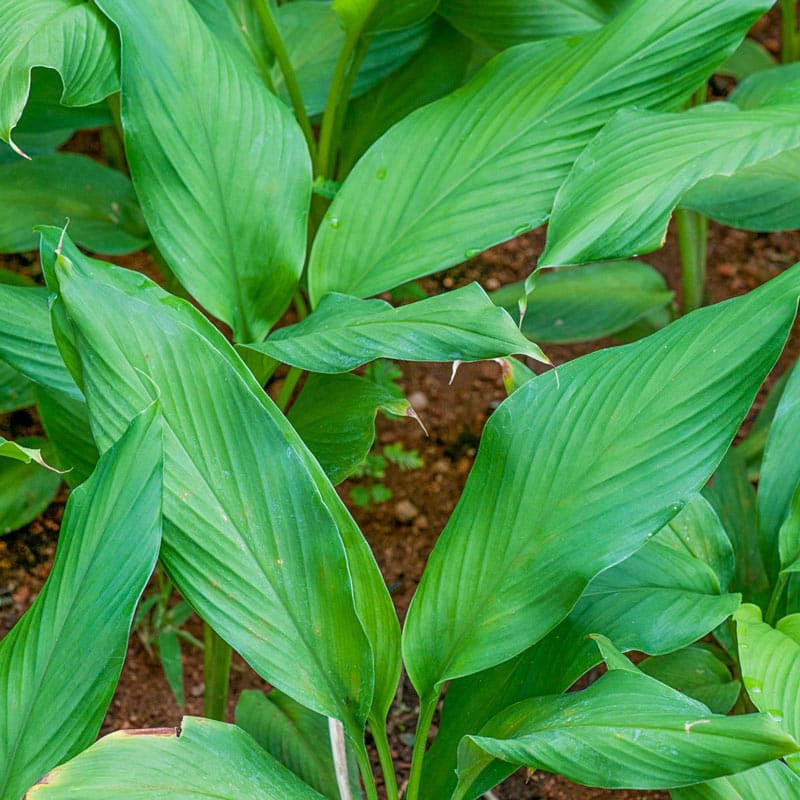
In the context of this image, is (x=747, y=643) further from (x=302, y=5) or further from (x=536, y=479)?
(x=302, y=5)

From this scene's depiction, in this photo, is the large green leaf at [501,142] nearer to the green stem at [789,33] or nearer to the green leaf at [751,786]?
the green leaf at [751,786]

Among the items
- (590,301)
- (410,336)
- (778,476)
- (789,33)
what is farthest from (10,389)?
(789,33)

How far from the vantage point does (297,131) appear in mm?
1023

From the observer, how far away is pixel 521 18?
4.08 ft

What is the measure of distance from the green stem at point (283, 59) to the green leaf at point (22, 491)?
51cm

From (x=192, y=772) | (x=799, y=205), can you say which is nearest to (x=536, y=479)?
(x=192, y=772)

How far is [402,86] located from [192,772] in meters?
0.88

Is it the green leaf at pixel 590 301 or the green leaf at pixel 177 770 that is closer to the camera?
the green leaf at pixel 177 770

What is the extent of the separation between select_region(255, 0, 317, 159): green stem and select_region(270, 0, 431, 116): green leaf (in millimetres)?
54

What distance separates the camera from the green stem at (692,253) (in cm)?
146

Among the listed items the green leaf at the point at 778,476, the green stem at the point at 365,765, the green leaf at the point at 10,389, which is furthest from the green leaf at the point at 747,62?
the green stem at the point at 365,765

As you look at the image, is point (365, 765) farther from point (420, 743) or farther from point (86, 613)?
point (86, 613)

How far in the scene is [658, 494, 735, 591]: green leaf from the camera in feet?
3.11

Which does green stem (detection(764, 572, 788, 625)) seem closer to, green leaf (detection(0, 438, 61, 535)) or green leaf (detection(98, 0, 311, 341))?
green leaf (detection(98, 0, 311, 341))
